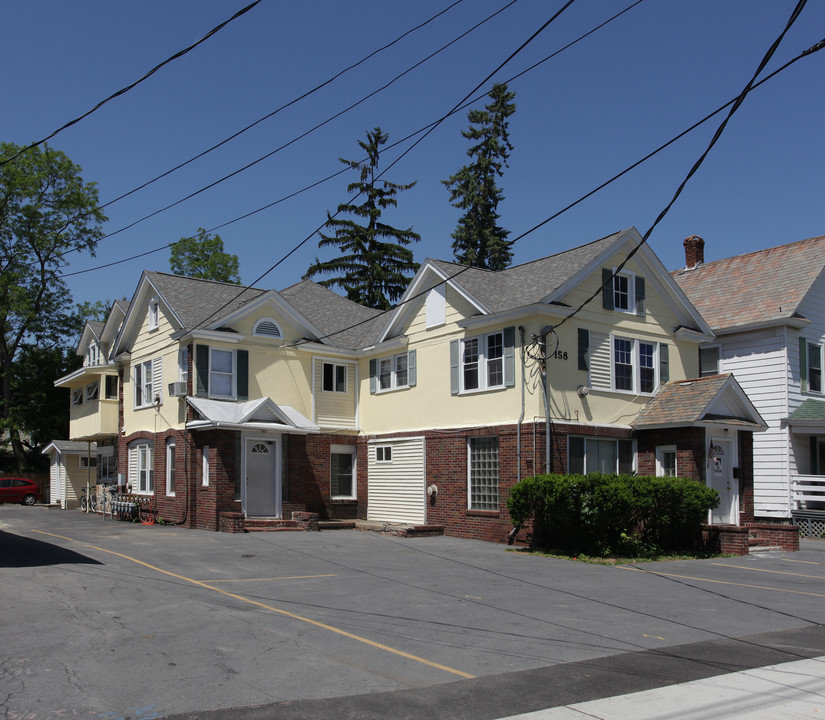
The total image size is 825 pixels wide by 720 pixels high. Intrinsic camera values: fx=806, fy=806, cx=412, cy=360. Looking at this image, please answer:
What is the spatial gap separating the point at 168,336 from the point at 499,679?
20.9 m

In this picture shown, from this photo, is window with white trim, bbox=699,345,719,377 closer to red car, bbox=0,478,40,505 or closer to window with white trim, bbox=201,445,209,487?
window with white trim, bbox=201,445,209,487

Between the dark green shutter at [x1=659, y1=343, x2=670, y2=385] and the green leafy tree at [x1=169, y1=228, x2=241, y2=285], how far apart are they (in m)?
34.2

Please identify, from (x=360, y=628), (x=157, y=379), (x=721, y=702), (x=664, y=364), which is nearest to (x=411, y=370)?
(x=664, y=364)

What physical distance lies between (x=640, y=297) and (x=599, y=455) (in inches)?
202

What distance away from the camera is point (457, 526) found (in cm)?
2288

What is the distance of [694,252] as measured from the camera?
32969mm

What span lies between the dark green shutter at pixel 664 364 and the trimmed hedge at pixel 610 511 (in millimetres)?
5110

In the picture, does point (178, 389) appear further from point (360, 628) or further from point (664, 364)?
point (360, 628)

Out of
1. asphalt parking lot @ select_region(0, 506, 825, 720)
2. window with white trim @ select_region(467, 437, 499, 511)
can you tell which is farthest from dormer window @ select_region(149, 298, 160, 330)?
window with white trim @ select_region(467, 437, 499, 511)

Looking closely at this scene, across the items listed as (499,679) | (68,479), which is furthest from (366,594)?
(68,479)

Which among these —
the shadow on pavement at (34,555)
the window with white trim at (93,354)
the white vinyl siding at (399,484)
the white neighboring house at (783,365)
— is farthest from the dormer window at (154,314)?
the white neighboring house at (783,365)

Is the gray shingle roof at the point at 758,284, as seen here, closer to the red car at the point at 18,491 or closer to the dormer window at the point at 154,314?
the dormer window at the point at 154,314

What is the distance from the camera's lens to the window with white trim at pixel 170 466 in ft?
84.1

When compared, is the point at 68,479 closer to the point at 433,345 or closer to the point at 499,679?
the point at 433,345
